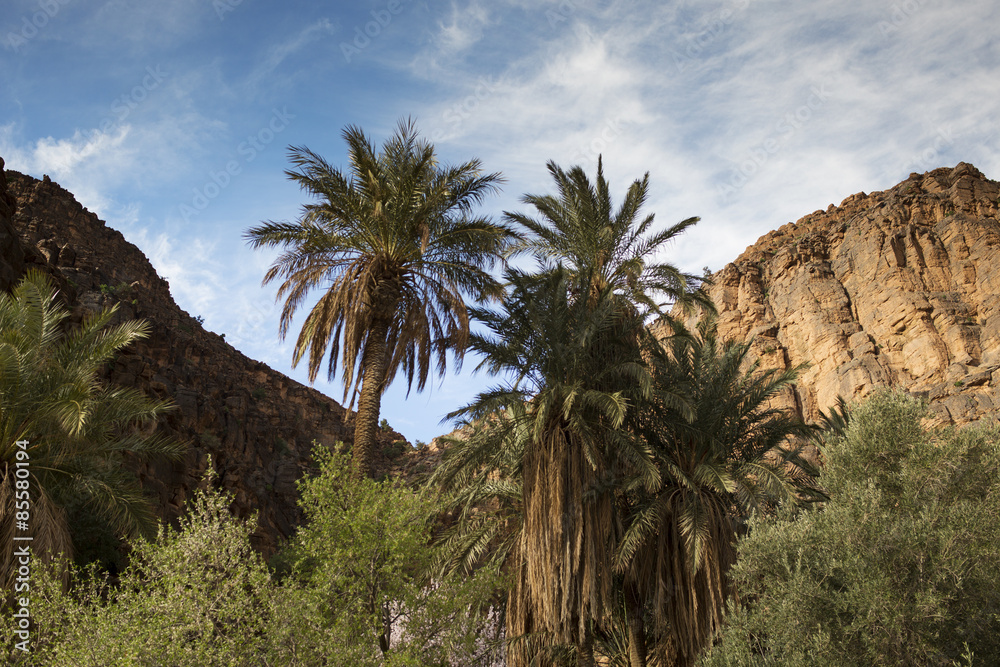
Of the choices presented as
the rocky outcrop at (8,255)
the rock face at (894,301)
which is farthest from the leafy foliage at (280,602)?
the rock face at (894,301)

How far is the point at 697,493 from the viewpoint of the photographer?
15.8m

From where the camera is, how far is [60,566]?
10.8 metres

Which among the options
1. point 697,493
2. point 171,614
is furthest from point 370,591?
point 697,493

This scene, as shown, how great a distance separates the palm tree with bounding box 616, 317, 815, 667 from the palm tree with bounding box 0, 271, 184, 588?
10.2m

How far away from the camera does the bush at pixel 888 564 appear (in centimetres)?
1065

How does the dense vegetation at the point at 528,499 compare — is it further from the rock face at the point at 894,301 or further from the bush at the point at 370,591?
the rock face at the point at 894,301

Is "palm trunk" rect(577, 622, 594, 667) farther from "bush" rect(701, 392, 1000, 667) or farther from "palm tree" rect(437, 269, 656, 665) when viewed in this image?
"bush" rect(701, 392, 1000, 667)

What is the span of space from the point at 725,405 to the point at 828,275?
35.6m

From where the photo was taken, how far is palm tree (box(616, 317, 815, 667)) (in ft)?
49.2

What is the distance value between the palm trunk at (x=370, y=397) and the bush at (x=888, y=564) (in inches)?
304

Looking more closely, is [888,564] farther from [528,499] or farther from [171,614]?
[171,614]

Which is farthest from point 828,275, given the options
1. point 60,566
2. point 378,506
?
point 60,566

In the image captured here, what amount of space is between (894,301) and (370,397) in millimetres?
37955

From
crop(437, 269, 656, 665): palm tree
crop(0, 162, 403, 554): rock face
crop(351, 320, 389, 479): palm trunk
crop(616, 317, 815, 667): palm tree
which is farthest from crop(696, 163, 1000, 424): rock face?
crop(351, 320, 389, 479): palm trunk
